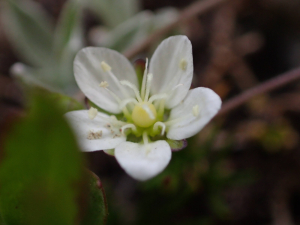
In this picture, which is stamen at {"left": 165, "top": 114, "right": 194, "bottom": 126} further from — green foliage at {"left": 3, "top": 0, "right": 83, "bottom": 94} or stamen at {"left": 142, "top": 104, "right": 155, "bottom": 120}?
green foliage at {"left": 3, "top": 0, "right": 83, "bottom": 94}

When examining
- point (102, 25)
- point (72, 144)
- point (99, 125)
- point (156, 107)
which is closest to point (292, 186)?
point (156, 107)

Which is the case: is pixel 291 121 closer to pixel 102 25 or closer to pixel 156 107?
pixel 156 107

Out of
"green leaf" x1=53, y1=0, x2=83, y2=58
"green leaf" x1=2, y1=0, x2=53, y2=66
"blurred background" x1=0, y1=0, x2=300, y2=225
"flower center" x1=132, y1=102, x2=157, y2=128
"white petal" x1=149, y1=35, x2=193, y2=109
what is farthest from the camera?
"green leaf" x1=2, y1=0, x2=53, y2=66

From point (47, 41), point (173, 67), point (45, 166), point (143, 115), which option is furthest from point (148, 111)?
point (47, 41)

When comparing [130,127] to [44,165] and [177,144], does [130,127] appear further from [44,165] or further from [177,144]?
[44,165]

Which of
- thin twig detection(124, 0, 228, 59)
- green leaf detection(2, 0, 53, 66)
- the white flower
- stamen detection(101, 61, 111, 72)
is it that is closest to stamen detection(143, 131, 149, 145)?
the white flower

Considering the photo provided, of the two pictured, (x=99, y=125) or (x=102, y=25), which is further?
(x=102, y=25)
